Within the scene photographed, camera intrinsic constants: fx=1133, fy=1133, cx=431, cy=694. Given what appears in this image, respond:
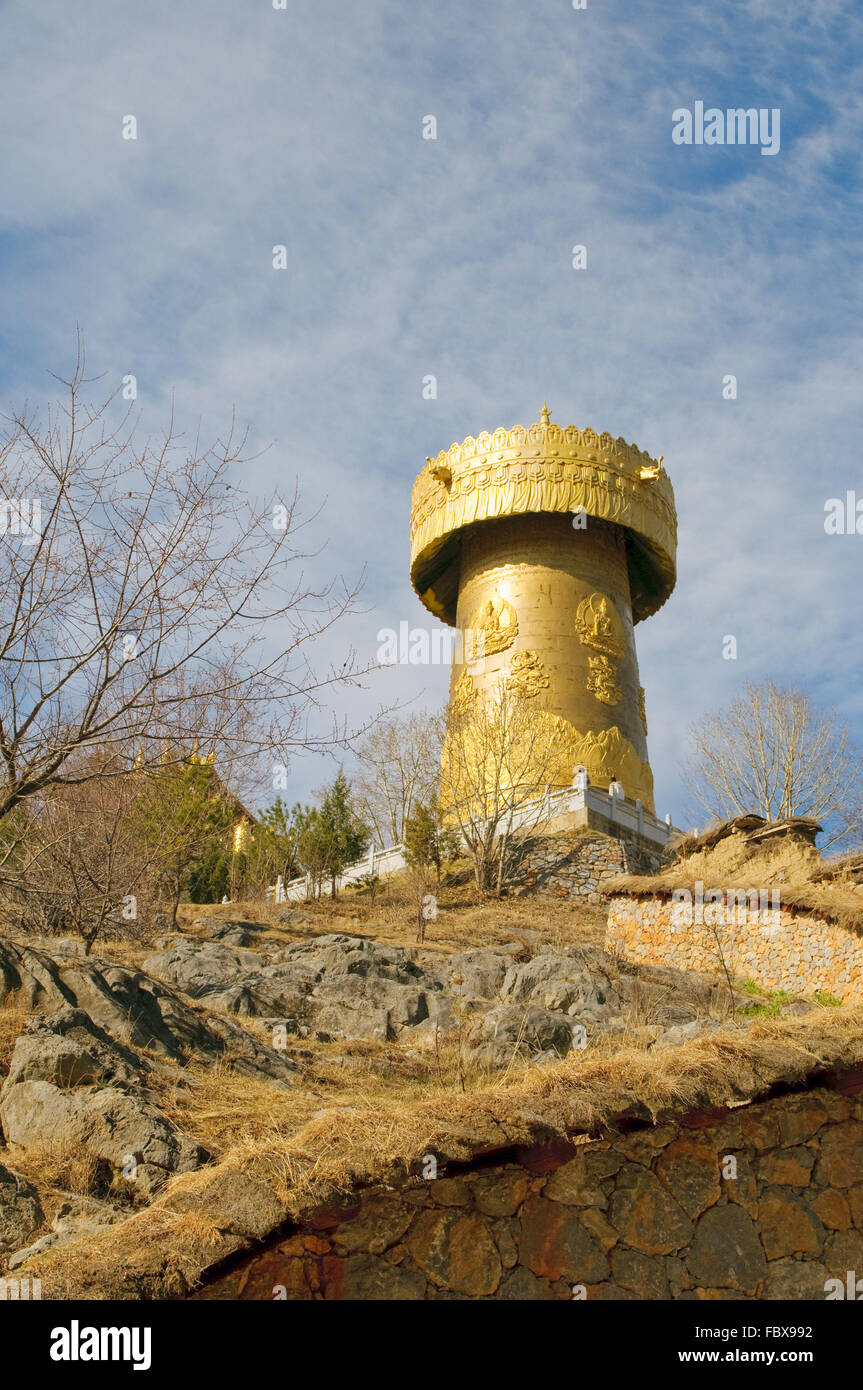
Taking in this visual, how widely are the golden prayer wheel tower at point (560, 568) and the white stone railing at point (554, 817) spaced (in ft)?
2.81

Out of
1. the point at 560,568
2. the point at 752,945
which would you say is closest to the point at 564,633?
the point at 560,568

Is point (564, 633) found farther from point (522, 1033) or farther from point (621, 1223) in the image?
point (621, 1223)

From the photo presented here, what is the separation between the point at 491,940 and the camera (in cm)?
1570

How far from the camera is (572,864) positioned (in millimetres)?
20172

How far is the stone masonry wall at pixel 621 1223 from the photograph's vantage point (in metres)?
4.09

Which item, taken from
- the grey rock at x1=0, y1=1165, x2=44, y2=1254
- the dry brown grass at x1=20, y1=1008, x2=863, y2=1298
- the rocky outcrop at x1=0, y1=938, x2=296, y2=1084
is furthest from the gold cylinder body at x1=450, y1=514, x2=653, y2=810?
the dry brown grass at x1=20, y1=1008, x2=863, y2=1298

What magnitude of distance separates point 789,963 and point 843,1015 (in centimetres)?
790

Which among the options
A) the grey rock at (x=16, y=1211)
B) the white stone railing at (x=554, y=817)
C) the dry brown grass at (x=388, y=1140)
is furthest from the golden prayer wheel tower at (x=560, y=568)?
the dry brown grass at (x=388, y=1140)

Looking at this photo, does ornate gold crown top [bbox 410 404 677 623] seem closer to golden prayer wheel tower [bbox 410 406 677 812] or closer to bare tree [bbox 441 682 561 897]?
golden prayer wheel tower [bbox 410 406 677 812]

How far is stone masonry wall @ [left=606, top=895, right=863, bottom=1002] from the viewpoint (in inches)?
480

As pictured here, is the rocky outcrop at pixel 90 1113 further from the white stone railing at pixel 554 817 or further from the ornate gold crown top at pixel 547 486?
the ornate gold crown top at pixel 547 486

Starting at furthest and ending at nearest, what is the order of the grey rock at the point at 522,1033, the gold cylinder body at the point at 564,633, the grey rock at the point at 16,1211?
the gold cylinder body at the point at 564,633 < the grey rock at the point at 522,1033 < the grey rock at the point at 16,1211
